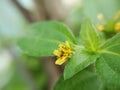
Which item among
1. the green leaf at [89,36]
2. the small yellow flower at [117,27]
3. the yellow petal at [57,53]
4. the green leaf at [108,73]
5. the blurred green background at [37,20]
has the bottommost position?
the green leaf at [108,73]

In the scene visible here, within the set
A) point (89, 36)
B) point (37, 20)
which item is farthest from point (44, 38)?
point (37, 20)

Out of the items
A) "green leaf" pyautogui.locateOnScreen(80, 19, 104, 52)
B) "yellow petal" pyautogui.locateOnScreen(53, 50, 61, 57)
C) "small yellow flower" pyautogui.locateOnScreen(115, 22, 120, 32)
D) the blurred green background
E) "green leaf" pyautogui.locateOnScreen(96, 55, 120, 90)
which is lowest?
"green leaf" pyautogui.locateOnScreen(96, 55, 120, 90)

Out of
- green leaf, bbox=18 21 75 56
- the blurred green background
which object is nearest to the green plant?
green leaf, bbox=18 21 75 56

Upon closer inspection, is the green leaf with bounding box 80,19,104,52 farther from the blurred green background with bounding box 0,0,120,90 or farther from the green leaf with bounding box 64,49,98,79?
the blurred green background with bounding box 0,0,120,90

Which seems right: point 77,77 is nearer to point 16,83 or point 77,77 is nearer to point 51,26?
point 51,26

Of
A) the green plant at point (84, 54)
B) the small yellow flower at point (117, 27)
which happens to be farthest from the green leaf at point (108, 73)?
the small yellow flower at point (117, 27)

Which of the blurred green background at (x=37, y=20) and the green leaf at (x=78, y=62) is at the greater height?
the blurred green background at (x=37, y=20)

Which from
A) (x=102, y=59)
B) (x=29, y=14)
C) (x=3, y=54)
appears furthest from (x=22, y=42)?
(x=3, y=54)

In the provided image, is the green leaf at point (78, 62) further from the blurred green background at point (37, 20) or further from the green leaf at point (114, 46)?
the blurred green background at point (37, 20)

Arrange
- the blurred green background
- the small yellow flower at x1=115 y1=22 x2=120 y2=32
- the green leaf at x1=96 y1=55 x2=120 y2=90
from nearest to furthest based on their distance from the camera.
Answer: the green leaf at x1=96 y1=55 x2=120 y2=90
the small yellow flower at x1=115 y1=22 x2=120 y2=32
the blurred green background

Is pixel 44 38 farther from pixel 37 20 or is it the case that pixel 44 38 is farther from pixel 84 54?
pixel 37 20
